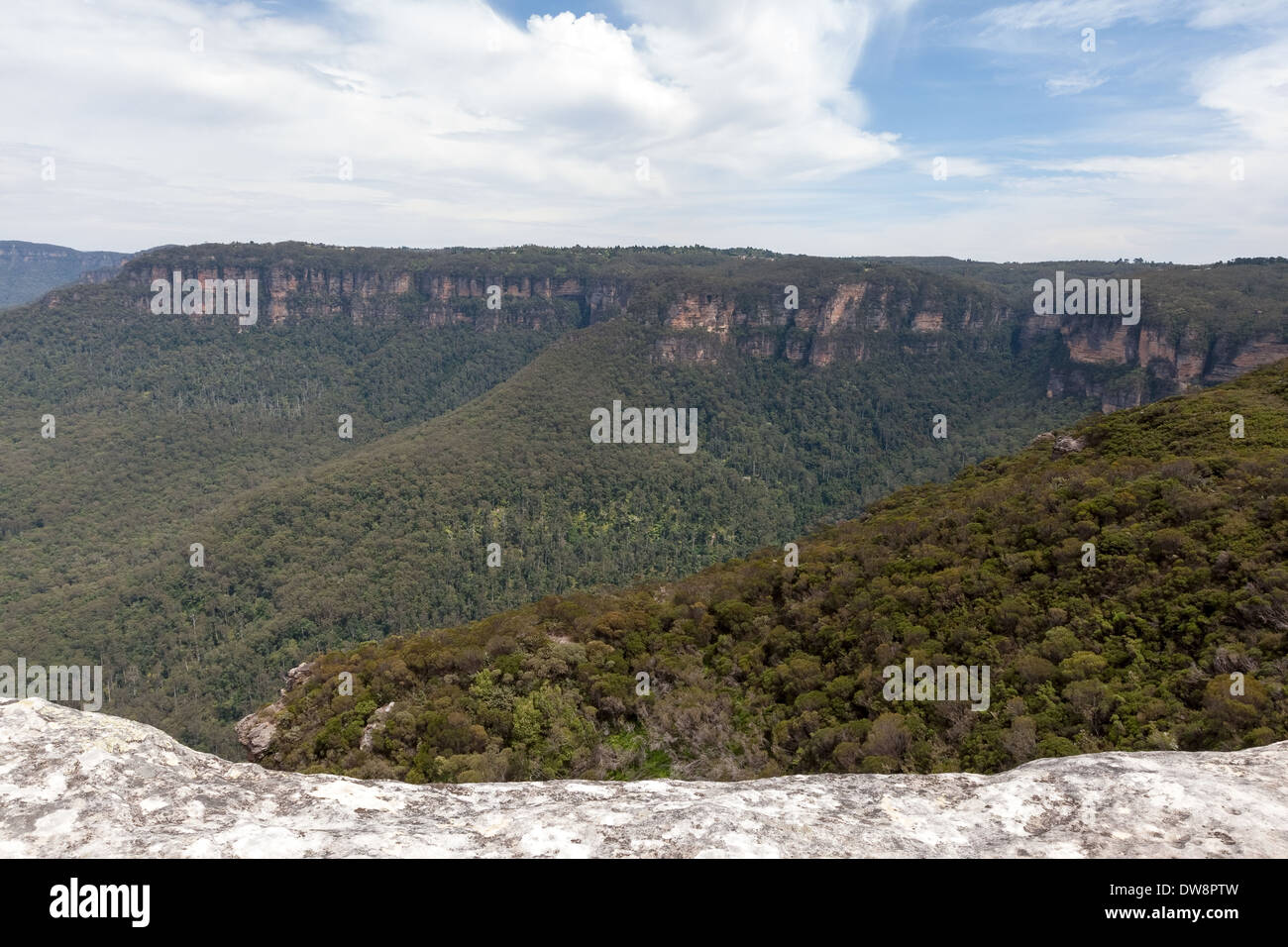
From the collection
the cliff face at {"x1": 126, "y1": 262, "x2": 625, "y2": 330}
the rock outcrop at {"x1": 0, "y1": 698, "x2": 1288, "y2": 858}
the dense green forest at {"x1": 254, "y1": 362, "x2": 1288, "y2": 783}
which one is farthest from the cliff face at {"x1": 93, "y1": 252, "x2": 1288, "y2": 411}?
the rock outcrop at {"x1": 0, "y1": 698, "x2": 1288, "y2": 858}

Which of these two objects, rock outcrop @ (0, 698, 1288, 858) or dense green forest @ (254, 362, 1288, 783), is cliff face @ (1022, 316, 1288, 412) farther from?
rock outcrop @ (0, 698, 1288, 858)

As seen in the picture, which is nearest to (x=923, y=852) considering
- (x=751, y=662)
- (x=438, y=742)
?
(x=438, y=742)

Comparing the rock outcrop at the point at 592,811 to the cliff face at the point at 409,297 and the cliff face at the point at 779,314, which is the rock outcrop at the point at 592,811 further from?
the cliff face at the point at 409,297

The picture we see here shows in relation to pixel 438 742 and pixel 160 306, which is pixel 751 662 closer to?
pixel 438 742

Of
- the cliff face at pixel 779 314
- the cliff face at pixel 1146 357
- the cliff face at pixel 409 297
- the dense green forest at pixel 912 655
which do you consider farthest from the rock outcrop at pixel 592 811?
the cliff face at pixel 409 297

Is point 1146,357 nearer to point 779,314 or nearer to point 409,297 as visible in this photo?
point 779,314
